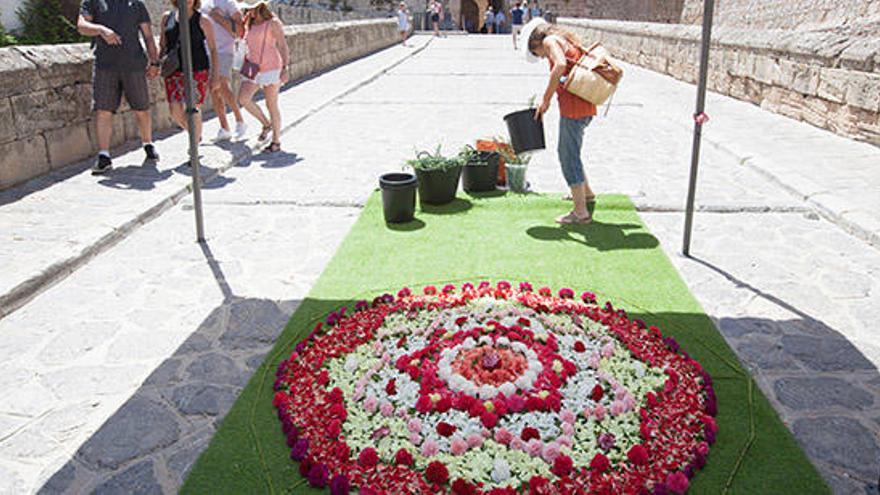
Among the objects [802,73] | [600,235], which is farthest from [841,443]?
[802,73]

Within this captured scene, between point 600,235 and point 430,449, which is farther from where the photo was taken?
point 600,235

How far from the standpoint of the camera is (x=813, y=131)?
9.54 metres

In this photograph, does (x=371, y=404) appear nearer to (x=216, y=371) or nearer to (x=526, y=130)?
(x=216, y=371)

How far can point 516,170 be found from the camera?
7.00m

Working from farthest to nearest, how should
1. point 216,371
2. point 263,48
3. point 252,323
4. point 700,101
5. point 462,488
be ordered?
point 263,48 < point 700,101 < point 252,323 < point 216,371 < point 462,488

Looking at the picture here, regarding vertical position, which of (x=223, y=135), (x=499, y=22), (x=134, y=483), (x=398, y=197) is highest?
(x=499, y=22)

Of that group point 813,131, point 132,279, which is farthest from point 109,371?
point 813,131

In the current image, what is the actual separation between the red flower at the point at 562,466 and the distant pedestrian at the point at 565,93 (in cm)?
320

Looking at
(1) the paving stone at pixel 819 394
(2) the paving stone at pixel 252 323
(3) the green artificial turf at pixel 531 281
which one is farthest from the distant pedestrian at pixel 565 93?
(1) the paving stone at pixel 819 394

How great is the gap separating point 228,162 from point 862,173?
6.58 m

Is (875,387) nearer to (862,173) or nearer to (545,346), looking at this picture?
(545,346)

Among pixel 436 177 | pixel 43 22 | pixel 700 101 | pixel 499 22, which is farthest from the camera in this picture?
pixel 499 22

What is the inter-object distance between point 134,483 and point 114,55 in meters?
5.51

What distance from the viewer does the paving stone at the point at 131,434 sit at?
310 cm
